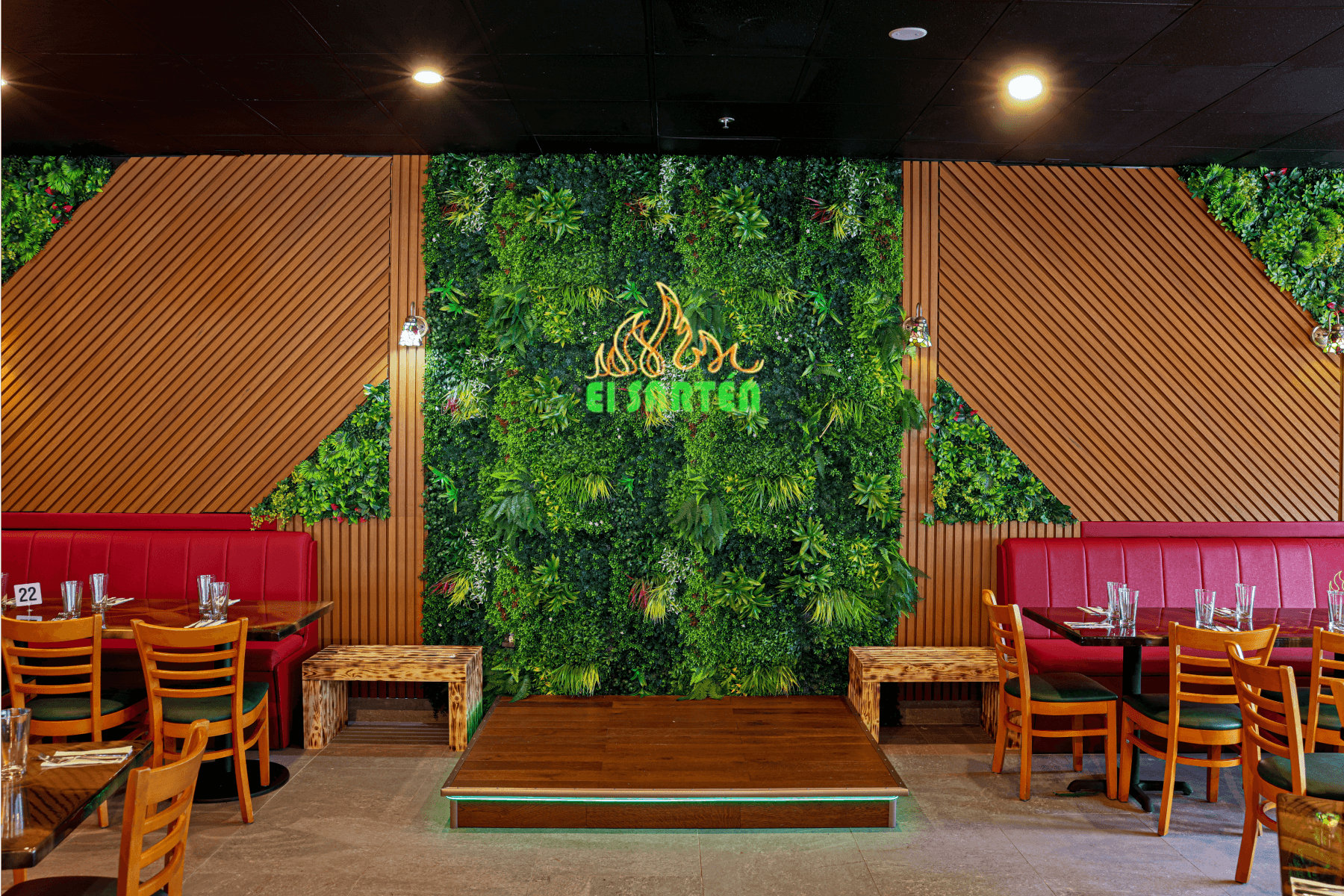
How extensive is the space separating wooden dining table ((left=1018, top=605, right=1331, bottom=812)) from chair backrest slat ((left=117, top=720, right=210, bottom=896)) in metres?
3.97

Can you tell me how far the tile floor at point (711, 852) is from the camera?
3.61 m

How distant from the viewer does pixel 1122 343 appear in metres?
5.92

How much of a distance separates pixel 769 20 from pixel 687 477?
9.22 feet

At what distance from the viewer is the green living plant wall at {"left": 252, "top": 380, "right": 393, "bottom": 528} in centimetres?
575

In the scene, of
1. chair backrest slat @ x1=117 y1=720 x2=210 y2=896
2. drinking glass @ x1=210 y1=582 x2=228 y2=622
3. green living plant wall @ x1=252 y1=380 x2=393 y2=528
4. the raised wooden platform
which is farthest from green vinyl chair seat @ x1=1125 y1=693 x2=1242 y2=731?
drinking glass @ x1=210 y1=582 x2=228 y2=622

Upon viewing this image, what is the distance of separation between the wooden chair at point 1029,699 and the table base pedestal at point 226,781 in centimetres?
396

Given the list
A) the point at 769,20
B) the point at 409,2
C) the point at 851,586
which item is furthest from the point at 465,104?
the point at 851,586

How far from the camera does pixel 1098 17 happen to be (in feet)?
12.7

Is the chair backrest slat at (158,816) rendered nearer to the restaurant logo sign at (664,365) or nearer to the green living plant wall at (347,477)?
the green living plant wall at (347,477)

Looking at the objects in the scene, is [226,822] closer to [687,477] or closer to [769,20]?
[687,477]

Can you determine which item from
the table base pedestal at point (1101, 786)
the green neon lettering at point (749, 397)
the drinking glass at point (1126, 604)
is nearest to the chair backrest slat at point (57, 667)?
the green neon lettering at point (749, 397)

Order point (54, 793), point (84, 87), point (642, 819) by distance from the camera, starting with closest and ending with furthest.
→ point (54, 793)
point (642, 819)
point (84, 87)

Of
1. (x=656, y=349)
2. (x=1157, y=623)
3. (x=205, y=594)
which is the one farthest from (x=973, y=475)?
(x=205, y=594)

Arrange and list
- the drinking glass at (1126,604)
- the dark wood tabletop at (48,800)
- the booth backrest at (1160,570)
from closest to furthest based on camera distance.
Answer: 1. the dark wood tabletop at (48,800)
2. the drinking glass at (1126,604)
3. the booth backrest at (1160,570)
